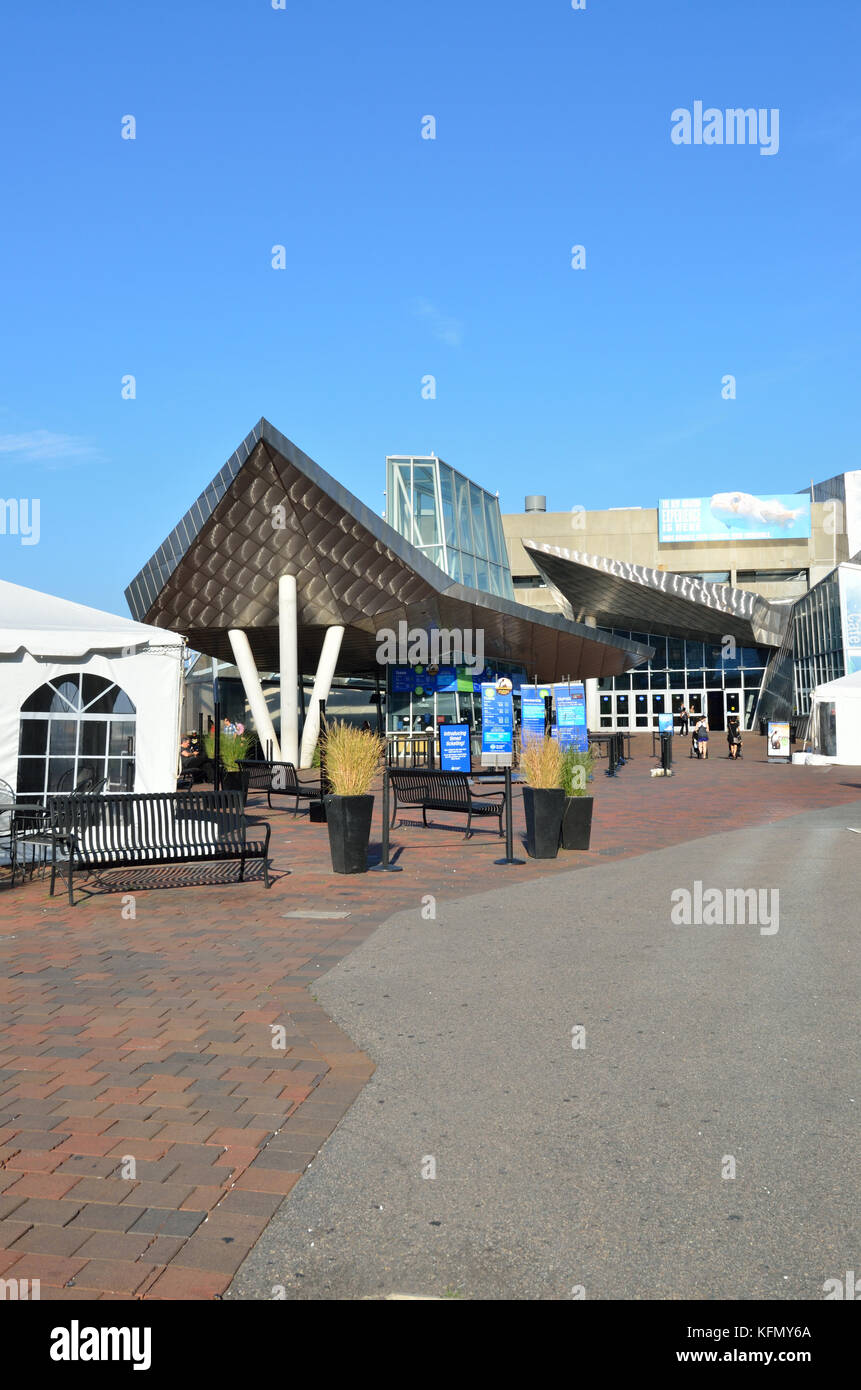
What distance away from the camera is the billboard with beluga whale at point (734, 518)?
7731 centimetres

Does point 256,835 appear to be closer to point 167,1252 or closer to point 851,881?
point 851,881

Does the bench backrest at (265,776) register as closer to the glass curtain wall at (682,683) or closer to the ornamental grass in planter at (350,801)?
the ornamental grass in planter at (350,801)

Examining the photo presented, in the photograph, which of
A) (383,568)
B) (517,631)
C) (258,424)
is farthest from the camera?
(517,631)

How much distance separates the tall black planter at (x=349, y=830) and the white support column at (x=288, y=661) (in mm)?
21629

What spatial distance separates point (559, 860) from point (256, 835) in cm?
426

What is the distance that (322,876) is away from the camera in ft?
34.6

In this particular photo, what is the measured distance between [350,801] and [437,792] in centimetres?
416

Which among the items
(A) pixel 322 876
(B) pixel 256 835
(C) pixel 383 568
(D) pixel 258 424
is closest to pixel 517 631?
(C) pixel 383 568

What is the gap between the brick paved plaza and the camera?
3154 mm

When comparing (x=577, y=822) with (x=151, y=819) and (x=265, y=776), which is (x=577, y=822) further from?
(x=265, y=776)

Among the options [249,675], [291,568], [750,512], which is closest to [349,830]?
[291,568]

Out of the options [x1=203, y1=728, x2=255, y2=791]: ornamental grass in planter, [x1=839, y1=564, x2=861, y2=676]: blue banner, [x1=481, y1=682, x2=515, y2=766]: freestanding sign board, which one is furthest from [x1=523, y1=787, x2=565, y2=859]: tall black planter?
[x1=839, y1=564, x2=861, y2=676]: blue banner

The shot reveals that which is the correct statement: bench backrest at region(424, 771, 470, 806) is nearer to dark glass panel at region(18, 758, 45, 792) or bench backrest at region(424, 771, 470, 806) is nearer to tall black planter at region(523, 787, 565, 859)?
tall black planter at region(523, 787, 565, 859)
